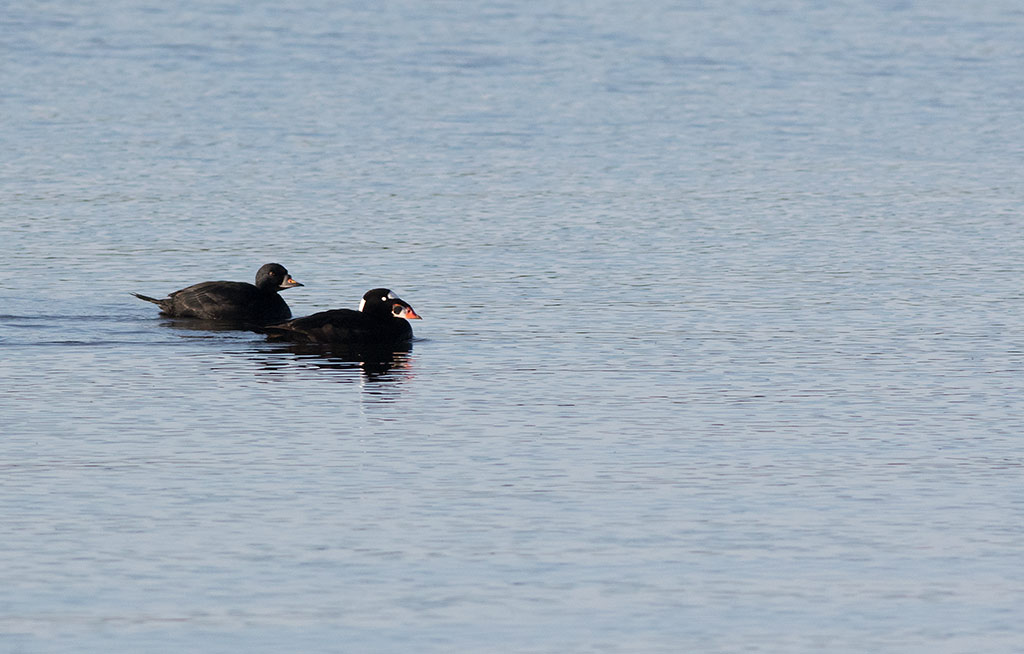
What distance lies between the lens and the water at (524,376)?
1099 centimetres

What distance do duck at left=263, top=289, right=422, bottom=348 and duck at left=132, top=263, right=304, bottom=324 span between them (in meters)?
1.05

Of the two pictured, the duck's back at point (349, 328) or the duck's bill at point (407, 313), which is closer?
the duck's back at point (349, 328)

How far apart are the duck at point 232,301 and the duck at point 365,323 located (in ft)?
3.44

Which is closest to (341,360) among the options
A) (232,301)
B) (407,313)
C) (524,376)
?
(407,313)

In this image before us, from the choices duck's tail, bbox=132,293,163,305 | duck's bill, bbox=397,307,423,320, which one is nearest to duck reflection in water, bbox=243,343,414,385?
duck's bill, bbox=397,307,423,320

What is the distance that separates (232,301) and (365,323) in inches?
64.4

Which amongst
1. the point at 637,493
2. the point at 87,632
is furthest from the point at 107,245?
the point at 87,632

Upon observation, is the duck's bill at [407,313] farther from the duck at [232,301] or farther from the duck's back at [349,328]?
the duck at [232,301]

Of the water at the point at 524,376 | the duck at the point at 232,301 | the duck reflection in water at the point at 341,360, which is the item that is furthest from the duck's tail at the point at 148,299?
the duck reflection in water at the point at 341,360

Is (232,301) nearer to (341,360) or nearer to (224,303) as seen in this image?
(224,303)

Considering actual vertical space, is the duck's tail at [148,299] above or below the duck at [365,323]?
above

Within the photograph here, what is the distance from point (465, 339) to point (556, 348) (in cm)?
98

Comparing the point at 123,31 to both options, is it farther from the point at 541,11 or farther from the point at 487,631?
the point at 487,631

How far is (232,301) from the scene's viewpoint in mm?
20125
